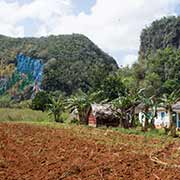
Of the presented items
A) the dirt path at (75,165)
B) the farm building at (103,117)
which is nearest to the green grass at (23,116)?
the farm building at (103,117)

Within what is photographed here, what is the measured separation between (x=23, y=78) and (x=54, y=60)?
293 inches

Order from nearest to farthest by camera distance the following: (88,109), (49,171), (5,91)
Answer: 1. (49,171)
2. (88,109)
3. (5,91)

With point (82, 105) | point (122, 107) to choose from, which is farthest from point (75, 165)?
point (82, 105)

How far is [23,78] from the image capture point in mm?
80375

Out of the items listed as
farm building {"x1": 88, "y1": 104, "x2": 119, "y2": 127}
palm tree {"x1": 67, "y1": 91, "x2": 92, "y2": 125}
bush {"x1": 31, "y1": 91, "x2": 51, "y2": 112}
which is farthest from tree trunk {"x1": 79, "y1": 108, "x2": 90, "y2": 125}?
bush {"x1": 31, "y1": 91, "x2": 51, "y2": 112}

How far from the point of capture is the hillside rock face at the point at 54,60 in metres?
72.5

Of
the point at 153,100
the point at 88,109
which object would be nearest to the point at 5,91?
the point at 88,109

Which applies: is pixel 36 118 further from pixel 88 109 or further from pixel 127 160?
pixel 127 160

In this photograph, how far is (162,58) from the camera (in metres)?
66.6

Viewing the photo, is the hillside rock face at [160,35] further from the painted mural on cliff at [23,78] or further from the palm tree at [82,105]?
the palm tree at [82,105]

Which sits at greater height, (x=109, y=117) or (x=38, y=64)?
(x=38, y=64)

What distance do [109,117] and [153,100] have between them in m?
6.29

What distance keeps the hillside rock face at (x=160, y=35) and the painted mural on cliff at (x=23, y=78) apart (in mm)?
25341

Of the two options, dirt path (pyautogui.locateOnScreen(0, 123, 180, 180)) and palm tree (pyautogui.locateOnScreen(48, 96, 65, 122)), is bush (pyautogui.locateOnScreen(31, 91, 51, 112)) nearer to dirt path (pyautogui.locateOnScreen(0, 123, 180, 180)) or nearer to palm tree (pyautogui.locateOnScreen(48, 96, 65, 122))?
palm tree (pyautogui.locateOnScreen(48, 96, 65, 122))
